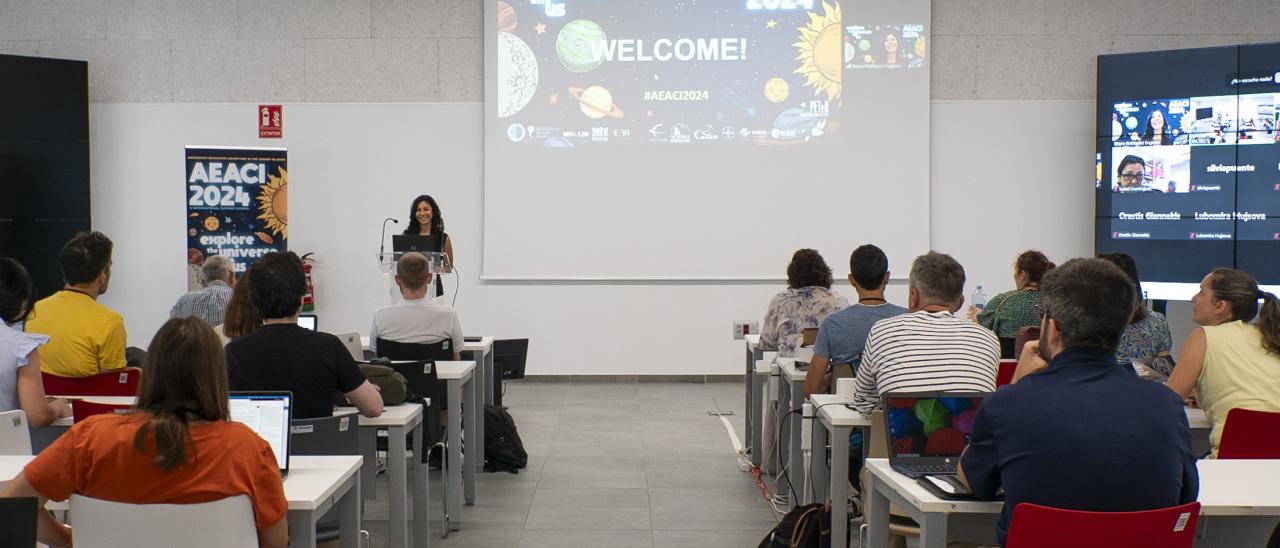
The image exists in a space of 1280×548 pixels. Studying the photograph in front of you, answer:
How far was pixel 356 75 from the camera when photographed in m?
8.74

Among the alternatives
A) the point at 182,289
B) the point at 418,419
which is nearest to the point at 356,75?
the point at 182,289

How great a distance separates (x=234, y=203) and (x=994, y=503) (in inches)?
282

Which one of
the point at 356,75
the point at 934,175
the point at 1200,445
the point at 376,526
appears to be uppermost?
the point at 356,75

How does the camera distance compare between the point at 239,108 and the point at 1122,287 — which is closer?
the point at 1122,287

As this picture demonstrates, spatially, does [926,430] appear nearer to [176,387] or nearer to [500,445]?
[176,387]

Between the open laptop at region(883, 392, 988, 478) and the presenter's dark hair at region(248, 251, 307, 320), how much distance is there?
73.4 inches

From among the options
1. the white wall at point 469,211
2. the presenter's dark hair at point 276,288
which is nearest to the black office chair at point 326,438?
the presenter's dark hair at point 276,288

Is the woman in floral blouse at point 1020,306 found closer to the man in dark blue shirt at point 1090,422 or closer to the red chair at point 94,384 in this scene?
the man in dark blue shirt at point 1090,422

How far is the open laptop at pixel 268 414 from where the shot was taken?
107 inches

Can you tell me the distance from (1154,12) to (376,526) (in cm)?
741

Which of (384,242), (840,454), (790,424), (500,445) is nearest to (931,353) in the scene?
(840,454)

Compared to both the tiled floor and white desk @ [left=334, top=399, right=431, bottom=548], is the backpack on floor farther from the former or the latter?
white desk @ [left=334, top=399, right=431, bottom=548]

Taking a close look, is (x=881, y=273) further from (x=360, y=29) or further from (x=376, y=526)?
(x=360, y=29)

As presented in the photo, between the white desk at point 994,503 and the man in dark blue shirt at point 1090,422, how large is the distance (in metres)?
0.19
